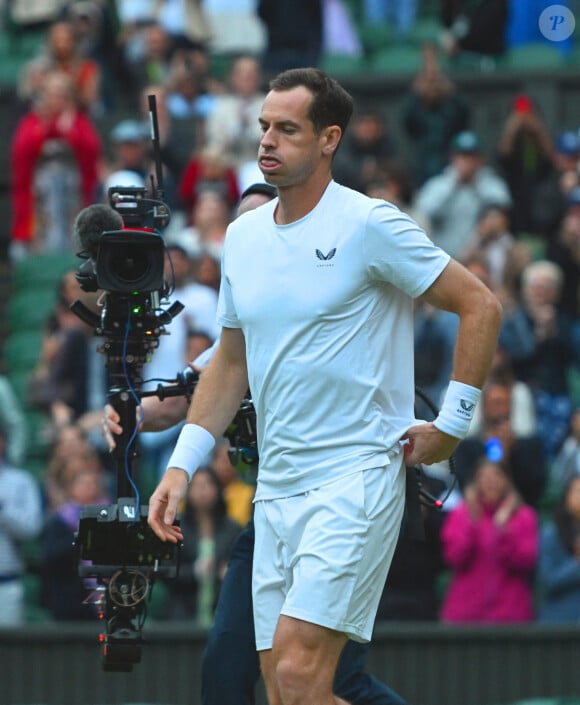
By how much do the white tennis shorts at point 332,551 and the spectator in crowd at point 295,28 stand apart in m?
11.3

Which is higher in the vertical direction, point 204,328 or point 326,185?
point 326,185

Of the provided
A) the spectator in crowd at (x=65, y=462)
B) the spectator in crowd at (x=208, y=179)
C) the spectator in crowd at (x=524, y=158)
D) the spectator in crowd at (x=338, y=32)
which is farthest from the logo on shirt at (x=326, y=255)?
the spectator in crowd at (x=338, y=32)

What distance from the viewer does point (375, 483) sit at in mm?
5992

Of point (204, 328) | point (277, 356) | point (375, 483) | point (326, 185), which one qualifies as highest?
point (326, 185)

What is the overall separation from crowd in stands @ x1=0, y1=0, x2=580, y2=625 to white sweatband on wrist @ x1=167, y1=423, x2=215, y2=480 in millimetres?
3037

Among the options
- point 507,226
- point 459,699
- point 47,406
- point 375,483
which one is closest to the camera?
point 375,483

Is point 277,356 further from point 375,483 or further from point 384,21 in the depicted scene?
point 384,21

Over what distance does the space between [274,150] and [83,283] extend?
1.05 metres

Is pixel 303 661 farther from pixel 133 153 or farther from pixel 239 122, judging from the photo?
pixel 239 122

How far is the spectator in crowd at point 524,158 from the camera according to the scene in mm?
14852

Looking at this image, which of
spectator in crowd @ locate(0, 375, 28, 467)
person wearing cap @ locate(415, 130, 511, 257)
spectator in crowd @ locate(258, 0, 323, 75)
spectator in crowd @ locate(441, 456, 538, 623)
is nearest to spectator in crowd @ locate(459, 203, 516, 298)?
person wearing cap @ locate(415, 130, 511, 257)

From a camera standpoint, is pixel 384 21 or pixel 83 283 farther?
pixel 384 21

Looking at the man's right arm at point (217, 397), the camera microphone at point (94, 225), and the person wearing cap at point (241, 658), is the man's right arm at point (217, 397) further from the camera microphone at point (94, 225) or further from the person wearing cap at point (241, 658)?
the camera microphone at point (94, 225)

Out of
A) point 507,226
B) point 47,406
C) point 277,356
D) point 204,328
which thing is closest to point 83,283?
point 277,356
